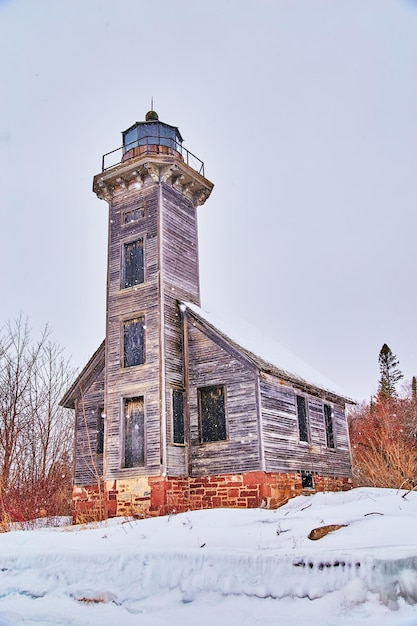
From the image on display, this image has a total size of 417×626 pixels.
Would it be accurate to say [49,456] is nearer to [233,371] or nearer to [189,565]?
[233,371]

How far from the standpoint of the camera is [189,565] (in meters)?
7.70

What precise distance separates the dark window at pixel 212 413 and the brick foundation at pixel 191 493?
1.27 metres

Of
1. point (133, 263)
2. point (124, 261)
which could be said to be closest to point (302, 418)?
point (133, 263)

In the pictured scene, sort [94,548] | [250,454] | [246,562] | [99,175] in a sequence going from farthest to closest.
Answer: [99,175]
[250,454]
[94,548]
[246,562]

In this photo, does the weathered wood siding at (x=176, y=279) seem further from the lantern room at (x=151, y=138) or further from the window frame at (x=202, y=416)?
the lantern room at (x=151, y=138)

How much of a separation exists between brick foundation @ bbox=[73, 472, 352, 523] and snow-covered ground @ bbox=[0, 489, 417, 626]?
17.1 feet

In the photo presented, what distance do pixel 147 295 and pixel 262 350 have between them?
4719 mm

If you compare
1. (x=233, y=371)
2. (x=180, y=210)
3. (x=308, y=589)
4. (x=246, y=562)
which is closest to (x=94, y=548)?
(x=246, y=562)

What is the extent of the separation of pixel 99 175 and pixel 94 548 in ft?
46.3

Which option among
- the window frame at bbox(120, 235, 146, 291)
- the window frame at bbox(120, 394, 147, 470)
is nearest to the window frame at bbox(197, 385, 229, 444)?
the window frame at bbox(120, 394, 147, 470)

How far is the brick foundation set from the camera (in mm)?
15469

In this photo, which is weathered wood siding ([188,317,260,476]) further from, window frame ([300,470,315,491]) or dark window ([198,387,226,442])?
window frame ([300,470,315,491])

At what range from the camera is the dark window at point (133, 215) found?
19481 mm

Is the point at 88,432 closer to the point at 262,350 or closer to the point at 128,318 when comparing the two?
the point at 128,318
